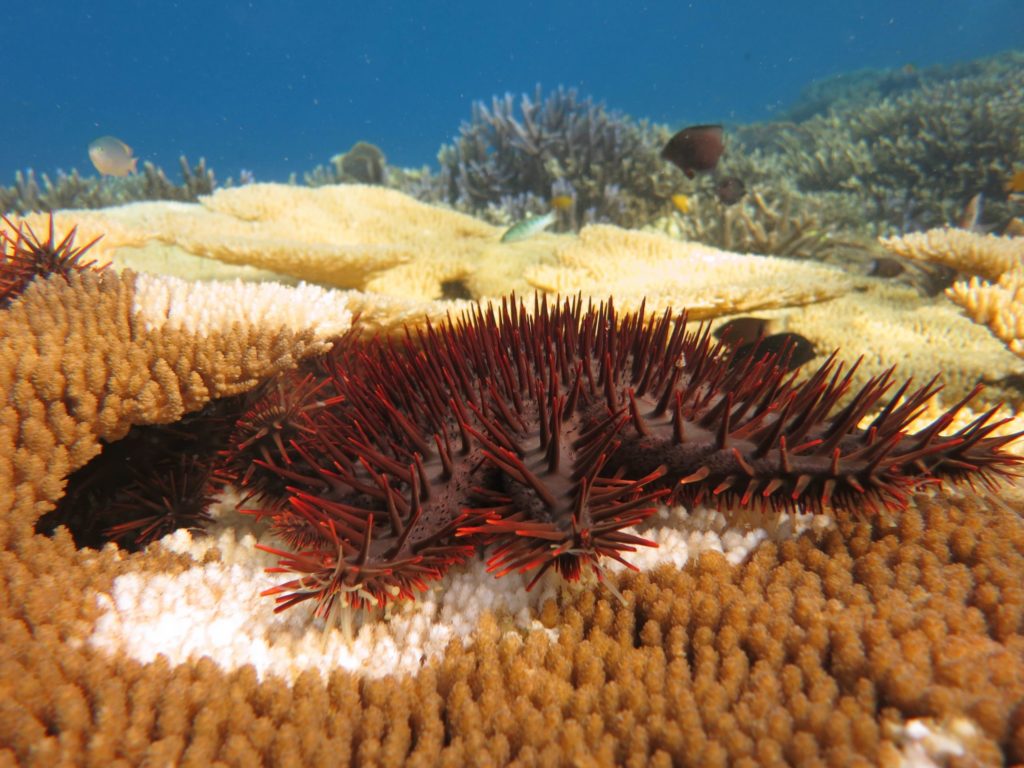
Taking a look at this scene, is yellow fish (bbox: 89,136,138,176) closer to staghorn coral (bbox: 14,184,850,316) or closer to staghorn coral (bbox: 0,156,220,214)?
staghorn coral (bbox: 0,156,220,214)

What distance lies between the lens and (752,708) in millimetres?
1403

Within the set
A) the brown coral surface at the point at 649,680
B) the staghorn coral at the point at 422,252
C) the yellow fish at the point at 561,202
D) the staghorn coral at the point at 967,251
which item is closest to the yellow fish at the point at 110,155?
the staghorn coral at the point at 422,252

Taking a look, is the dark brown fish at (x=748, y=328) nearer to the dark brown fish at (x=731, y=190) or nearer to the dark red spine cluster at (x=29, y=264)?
the dark brown fish at (x=731, y=190)

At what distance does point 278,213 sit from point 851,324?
5716mm

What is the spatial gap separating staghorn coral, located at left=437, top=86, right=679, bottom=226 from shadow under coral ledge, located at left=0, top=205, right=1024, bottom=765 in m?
7.22

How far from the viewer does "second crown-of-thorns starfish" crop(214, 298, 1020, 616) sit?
166 centimetres

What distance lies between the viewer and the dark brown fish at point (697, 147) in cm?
651

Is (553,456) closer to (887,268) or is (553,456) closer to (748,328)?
(748,328)

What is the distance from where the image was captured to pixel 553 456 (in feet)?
5.76

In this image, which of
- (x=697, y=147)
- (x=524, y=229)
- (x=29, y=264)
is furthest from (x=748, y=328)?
(x=29, y=264)

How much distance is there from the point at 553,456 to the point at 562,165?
28.6 ft

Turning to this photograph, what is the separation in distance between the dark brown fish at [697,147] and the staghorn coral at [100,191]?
8591 millimetres

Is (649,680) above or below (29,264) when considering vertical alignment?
below

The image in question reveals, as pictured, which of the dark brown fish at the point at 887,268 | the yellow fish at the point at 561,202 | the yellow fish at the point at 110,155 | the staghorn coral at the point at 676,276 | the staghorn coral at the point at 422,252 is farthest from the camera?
the yellow fish at the point at 110,155
